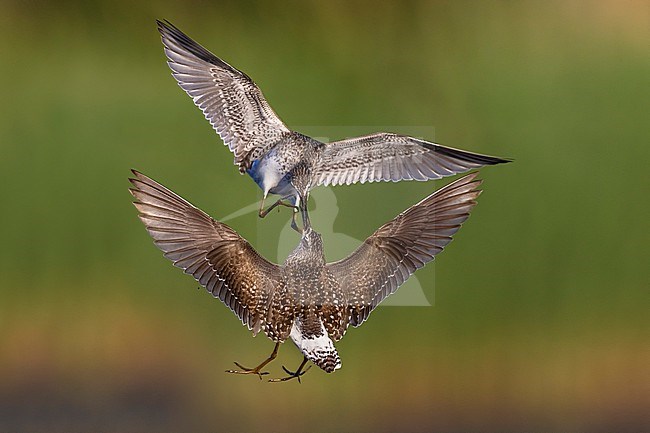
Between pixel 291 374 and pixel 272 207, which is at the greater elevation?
pixel 272 207

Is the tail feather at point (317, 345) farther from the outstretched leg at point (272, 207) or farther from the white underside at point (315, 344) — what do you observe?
the outstretched leg at point (272, 207)

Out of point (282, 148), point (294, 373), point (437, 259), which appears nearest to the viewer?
point (282, 148)

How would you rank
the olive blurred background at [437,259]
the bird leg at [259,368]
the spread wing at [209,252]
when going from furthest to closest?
the olive blurred background at [437,259] → the bird leg at [259,368] → the spread wing at [209,252]

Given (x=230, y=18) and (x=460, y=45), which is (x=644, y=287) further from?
(x=230, y=18)

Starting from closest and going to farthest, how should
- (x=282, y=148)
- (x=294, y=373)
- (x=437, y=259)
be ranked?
(x=282, y=148), (x=294, y=373), (x=437, y=259)

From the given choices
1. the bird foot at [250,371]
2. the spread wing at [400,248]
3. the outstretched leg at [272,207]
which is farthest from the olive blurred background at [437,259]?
the outstretched leg at [272,207]

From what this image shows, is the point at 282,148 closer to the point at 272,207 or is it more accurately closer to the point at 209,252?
the point at 272,207

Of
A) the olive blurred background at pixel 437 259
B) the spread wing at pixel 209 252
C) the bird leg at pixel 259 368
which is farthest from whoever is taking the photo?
the olive blurred background at pixel 437 259

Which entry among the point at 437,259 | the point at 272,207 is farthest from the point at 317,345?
the point at 437,259
